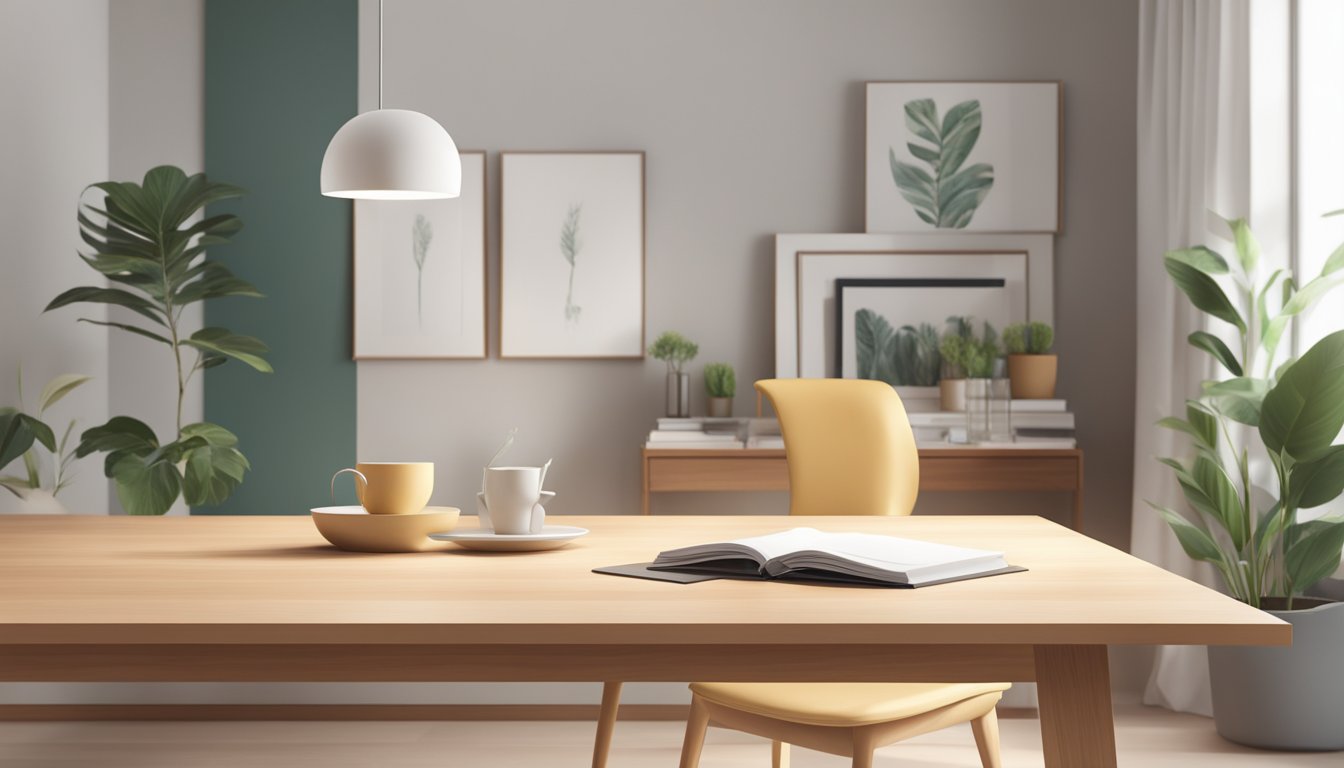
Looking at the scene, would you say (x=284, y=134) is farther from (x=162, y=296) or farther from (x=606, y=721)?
(x=606, y=721)

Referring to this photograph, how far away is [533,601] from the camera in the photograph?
125 centimetres

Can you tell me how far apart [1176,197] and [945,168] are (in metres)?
0.70

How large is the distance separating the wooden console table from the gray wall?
35cm

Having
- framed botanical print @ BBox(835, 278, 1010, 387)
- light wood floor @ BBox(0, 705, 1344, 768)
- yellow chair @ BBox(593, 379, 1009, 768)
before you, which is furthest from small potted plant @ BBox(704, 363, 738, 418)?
yellow chair @ BBox(593, 379, 1009, 768)

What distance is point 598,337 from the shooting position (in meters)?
3.92

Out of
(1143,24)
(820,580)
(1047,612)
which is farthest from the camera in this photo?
(1143,24)

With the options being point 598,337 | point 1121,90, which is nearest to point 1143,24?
point 1121,90

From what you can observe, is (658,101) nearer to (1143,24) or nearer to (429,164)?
(1143,24)

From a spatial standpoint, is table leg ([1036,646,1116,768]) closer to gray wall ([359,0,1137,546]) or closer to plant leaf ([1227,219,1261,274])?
plant leaf ([1227,219,1261,274])

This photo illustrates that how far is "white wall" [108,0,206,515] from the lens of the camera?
155 inches

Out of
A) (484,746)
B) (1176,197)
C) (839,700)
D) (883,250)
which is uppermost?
(1176,197)

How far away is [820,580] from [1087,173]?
2918mm

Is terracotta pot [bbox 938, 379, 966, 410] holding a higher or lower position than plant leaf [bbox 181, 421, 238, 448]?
higher

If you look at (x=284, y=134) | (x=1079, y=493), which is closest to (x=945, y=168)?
(x=1079, y=493)
